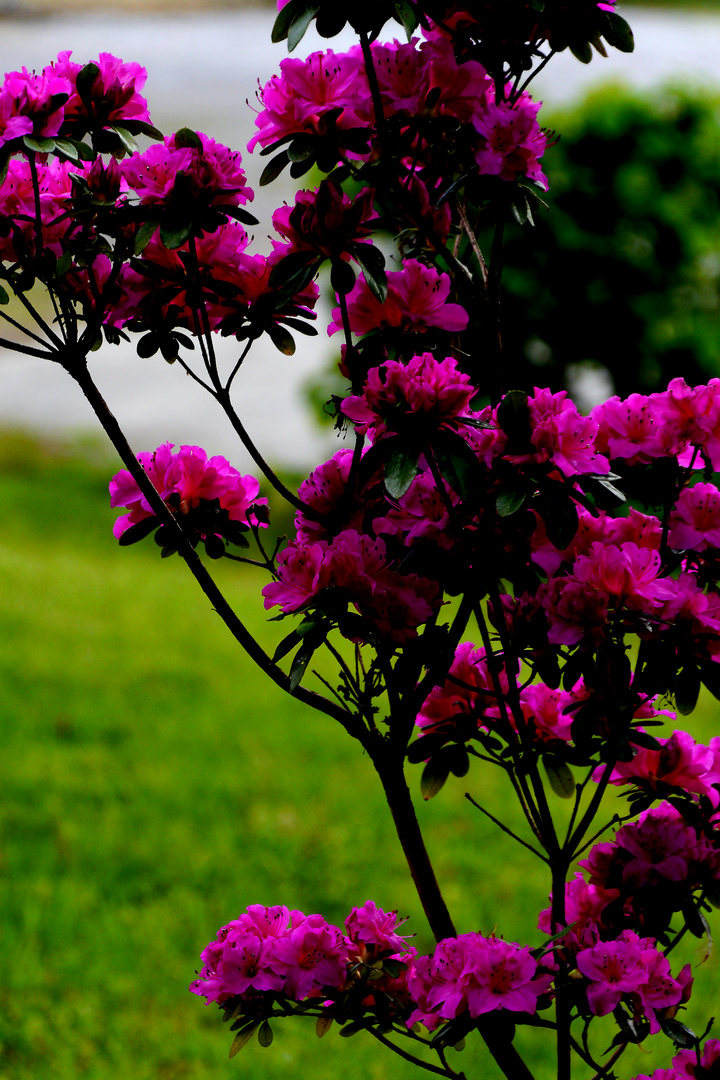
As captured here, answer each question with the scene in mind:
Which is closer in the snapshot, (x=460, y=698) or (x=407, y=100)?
(x=407, y=100)

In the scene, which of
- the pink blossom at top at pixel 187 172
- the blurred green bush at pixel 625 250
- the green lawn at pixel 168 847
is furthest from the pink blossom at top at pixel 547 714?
the blurred green bush at pixel 625 250

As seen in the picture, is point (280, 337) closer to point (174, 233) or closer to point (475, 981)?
point (174, 233)

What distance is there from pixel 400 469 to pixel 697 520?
1.03 feet

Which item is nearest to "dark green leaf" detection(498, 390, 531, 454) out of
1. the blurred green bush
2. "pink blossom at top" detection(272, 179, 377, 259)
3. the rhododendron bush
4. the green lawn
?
the rhododendron bush

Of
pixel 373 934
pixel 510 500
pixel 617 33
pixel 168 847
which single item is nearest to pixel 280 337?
pixel 510 500

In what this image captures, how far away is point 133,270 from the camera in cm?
117

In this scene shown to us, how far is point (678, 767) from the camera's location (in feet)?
4.03

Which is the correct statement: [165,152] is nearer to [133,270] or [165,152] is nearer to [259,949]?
[133,270]

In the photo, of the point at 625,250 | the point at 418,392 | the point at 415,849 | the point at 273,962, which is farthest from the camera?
the point at 625,250

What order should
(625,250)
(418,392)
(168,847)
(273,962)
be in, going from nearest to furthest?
(418,392), (273,962), (168,847), (625,250)

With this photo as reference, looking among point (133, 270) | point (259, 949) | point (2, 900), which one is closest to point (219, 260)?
point (133, 270)

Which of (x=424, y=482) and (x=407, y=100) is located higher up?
(x=407, y=100)

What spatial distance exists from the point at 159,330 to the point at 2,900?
1884mm

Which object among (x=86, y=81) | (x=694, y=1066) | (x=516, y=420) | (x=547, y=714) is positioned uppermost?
(x=86, y=81)
